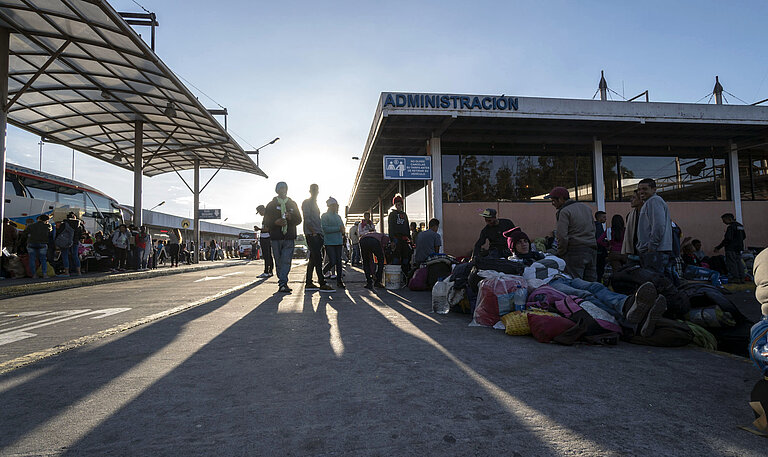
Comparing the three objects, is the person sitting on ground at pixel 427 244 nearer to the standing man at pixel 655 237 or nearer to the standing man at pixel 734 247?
the standing man at pixel 655 237

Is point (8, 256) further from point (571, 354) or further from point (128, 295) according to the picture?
point (571, 354)

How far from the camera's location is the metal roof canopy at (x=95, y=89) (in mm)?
9391

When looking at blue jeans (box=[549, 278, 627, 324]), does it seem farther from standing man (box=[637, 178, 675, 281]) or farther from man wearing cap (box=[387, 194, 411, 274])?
man wearing cap (box=[387, 194, 411, 274])

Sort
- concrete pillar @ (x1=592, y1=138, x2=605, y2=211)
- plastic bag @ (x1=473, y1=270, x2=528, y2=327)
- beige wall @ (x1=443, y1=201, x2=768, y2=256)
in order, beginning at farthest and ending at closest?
concrete pillar @ (x1=592, y1=138, x2=605, y2=211), beige wall @ (x1=443, y1=201, x2=768, y2=256), plastic bag @ (x1=473, y1=270, x2=528, y2=327)

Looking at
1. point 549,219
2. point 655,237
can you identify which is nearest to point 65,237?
point 655,237

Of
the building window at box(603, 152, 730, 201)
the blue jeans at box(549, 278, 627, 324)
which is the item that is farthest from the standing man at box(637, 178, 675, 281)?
the building window at box(603, 152, 730, 201)

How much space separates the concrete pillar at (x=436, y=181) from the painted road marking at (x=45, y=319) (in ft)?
28.8

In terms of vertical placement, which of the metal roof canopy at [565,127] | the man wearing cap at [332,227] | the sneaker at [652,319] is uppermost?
the metal roof canopy at [565,127]

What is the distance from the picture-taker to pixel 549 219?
12.9 m

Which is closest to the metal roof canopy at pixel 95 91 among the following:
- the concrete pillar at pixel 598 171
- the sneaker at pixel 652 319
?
the sneaker at pixel 652 319

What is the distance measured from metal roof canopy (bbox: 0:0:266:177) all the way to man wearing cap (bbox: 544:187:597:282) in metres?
10.3

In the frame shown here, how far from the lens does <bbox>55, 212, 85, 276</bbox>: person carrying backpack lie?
1111cm

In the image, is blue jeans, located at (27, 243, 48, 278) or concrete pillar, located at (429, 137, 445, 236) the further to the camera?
concrete pillar, located at (429, 137, 445, 236)

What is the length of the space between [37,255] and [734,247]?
56.7 feet
